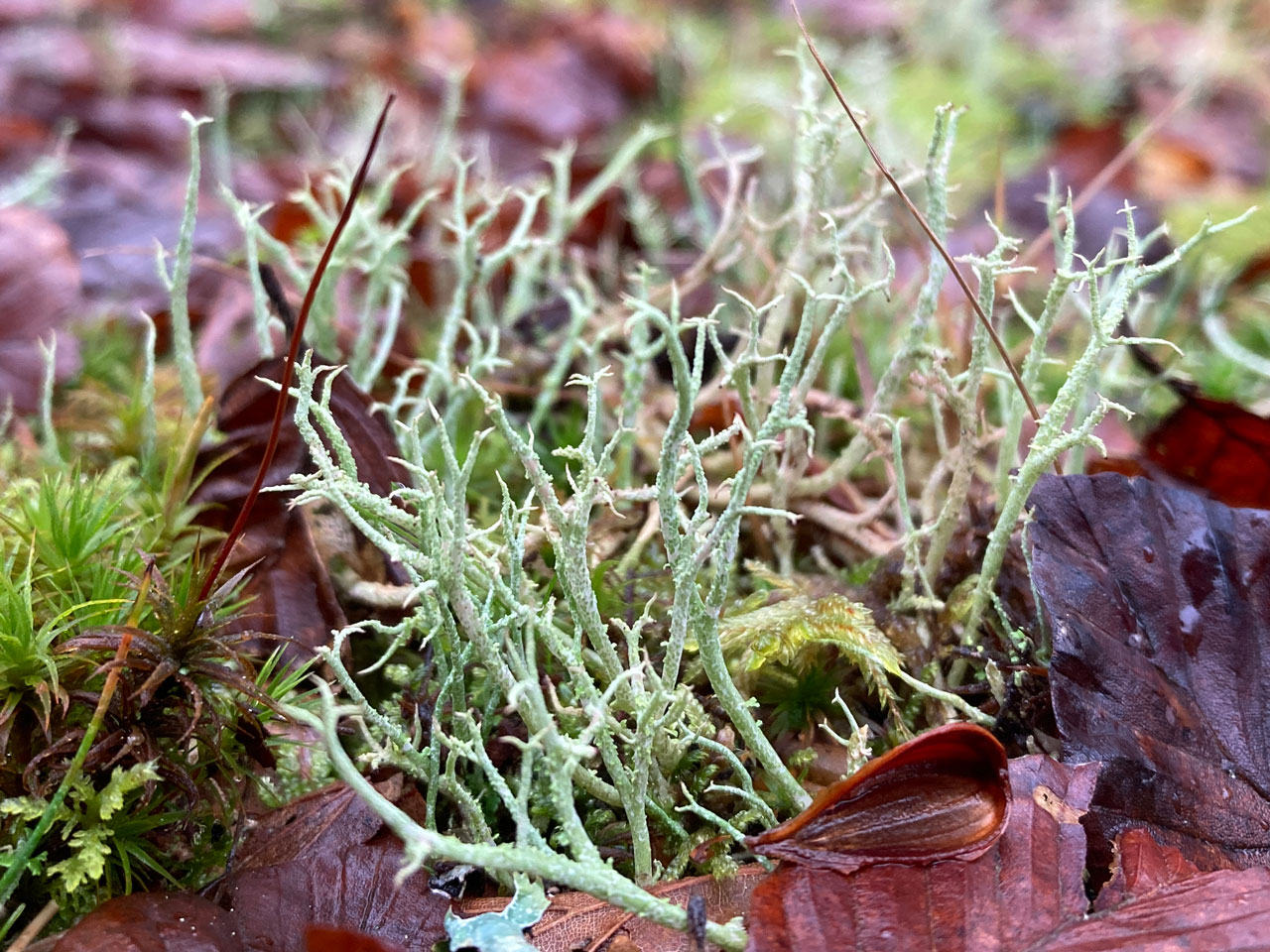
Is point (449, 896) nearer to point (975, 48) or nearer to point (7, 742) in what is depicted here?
point (7, 742)

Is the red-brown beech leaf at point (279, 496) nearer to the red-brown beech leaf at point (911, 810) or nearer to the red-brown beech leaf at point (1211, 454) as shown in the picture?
the red-brown beech leaf at point (911, 810)

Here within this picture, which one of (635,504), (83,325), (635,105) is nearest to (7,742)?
(635,504)

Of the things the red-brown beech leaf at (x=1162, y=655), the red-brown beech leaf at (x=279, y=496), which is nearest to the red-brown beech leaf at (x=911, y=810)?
the red-brown beech leaf at (x=1162, y=655)

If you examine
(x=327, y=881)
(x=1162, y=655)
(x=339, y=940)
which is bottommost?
(x=327, y=881)

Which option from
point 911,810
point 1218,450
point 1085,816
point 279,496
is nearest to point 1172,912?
point 1085,816

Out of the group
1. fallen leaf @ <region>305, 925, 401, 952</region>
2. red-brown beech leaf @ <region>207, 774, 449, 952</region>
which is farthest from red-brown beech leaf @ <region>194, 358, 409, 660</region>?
fallen leaf @ <region>305, 925, 401, 952</region>

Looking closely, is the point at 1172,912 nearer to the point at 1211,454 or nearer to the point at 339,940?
the point at 339,940

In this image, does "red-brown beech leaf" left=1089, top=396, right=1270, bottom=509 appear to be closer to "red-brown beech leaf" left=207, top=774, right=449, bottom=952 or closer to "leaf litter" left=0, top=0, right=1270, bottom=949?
"leaf litter" left=0, top=0, right=1270, bottom=949

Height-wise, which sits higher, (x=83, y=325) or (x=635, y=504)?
(x=635, y=504)
